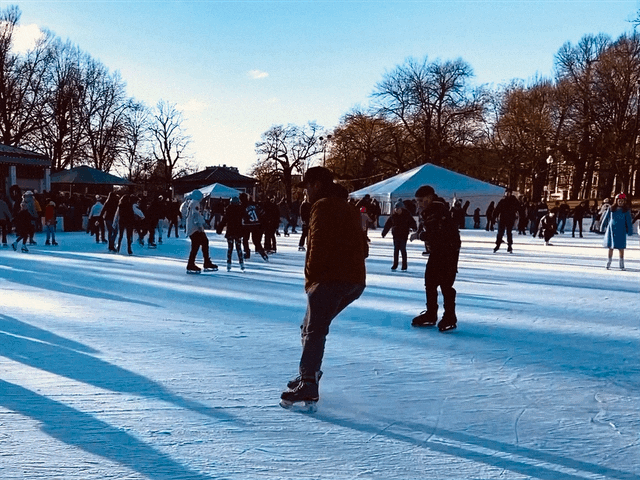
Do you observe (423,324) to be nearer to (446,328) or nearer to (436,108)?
(446,328)

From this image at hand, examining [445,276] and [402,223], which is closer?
[445,276]

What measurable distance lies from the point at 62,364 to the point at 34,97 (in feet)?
123

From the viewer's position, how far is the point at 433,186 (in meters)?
33.8

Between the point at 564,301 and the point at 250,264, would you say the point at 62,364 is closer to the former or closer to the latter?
the point at 564,301

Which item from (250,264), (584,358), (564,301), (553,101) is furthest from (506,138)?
(584,358)

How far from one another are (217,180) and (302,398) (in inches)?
2584

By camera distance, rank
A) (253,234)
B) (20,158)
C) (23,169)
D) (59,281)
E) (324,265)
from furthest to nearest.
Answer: (23,169) → (20,158) → (253,234) → (59,281) → (324,265)

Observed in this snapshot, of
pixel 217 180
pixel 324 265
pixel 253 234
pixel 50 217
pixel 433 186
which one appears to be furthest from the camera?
pixel 217 180

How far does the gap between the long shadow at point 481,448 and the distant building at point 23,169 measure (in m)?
26.5

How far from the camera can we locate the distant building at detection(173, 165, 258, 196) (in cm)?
6800

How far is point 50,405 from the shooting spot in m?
3.62

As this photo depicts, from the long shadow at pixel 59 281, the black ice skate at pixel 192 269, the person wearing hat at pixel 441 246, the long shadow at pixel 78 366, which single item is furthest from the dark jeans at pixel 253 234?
the long shadow at pixel 78 366

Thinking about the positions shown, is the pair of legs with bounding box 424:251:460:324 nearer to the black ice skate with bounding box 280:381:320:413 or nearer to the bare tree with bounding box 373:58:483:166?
the black ice skate with bounding box 280:381:320:413

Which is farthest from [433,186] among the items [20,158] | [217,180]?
[217,180]
